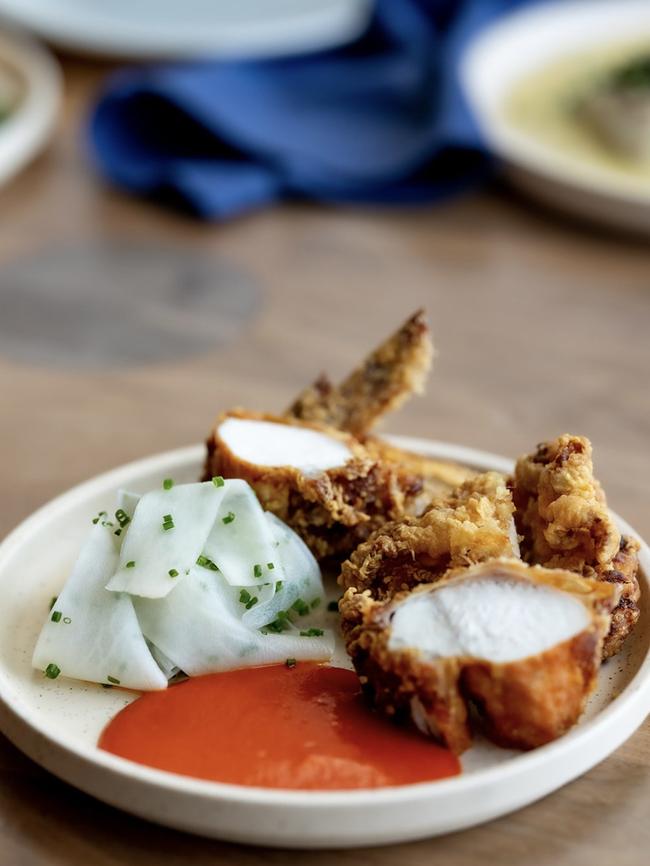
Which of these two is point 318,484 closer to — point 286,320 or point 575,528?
point 575,528

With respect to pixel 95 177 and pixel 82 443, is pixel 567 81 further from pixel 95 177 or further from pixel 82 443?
pixel 82 443

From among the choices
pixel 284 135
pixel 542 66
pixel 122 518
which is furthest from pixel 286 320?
pixel 542 66

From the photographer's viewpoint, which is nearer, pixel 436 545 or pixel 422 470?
pixel 436 545

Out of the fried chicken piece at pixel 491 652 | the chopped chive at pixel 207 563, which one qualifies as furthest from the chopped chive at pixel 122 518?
the fried chicken piece at pixel 491 652

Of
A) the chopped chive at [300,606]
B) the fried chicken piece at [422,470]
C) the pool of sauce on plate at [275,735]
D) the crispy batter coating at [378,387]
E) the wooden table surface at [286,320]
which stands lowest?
the wooden table surface at [286,320]

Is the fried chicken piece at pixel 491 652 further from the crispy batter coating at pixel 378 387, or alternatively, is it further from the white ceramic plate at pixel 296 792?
the crispy batter coating at pixel 378 387

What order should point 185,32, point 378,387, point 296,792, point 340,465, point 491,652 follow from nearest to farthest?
point 296,792, point 491,652, point 340,465, point 378,387, point 185,32

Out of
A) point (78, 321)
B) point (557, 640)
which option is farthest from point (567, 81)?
point (557, 640)
